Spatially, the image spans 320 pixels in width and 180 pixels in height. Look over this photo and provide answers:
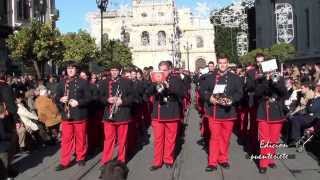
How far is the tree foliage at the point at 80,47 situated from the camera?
169 feet

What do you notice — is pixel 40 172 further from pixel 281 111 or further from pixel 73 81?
pixel 281 111

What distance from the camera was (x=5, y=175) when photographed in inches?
429

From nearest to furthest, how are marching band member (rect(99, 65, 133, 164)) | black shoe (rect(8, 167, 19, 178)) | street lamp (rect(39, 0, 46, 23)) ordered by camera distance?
black shoe (rect(8, 167, 19, 178)), marching band member (rect(99, 65, 133, 164)), street lamp (rect(39, 0, 46, 23))

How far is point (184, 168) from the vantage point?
12047 mm

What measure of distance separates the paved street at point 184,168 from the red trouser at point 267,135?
228mm

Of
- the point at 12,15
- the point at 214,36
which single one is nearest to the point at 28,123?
the point at 12,15

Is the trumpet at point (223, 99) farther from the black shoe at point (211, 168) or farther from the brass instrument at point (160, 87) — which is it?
the black shoe at point (211, 168)

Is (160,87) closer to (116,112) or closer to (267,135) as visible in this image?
(116,112)

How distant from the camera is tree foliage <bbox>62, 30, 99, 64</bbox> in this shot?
169 ft

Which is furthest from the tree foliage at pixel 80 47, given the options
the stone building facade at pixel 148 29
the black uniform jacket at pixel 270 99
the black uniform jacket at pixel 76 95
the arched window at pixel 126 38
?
the stone building facade at pixel 148 29

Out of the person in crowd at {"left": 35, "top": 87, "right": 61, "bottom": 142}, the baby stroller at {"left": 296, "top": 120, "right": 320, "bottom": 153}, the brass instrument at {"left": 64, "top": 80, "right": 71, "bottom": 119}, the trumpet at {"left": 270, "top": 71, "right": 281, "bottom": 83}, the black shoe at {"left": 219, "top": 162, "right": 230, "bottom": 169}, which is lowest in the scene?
the black shoe at {"left": 219, "top": 162, "right": 230, "bottom": 169}

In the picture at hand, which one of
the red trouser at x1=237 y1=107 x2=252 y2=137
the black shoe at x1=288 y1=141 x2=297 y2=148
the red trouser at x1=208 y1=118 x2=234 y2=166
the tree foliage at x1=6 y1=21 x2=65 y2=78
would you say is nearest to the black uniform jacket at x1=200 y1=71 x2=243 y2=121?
the red trouser at x1=208 y1=118 x2=234 y2=166

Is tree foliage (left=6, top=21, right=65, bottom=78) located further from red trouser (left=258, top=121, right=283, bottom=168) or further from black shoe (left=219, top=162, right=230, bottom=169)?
red trouser (left=258, top=121, right=283, bottom=168)

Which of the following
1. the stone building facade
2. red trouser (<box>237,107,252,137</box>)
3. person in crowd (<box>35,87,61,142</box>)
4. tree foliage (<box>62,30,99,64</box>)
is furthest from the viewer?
the stone building facade
